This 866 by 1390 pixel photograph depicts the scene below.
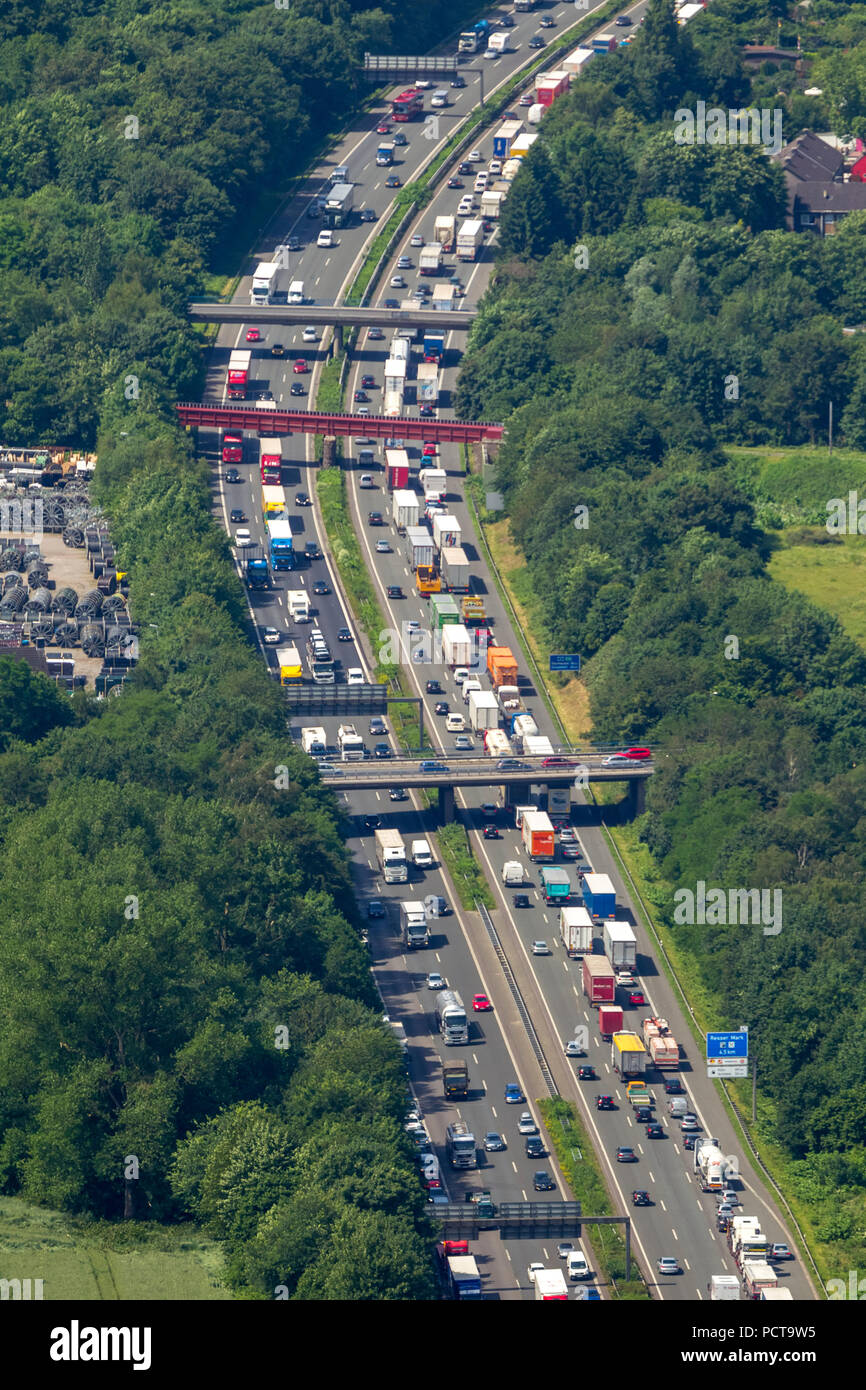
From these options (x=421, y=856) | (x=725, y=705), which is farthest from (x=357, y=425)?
(x=421, y=856)

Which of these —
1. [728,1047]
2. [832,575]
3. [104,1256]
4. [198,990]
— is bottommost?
[728,1047]

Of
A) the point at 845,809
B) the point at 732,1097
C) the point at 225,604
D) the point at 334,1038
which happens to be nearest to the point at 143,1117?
the point at 334,1038

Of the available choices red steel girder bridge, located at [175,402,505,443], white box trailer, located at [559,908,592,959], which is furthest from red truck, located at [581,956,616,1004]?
red steel girder bridge, located at [175,402,505,443]

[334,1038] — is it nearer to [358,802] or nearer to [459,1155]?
[459,1155]

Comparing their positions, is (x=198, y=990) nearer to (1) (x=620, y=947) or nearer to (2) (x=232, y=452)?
(1) (x=620, y=947)

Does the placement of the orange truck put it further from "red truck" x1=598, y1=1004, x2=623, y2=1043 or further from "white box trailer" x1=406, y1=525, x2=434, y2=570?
"red truck" x1=598, y1=1004, x2=623, y2=1043

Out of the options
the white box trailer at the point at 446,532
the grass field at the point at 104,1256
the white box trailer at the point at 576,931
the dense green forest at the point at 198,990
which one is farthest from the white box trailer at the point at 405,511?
the grass field at the point at 104,1256
